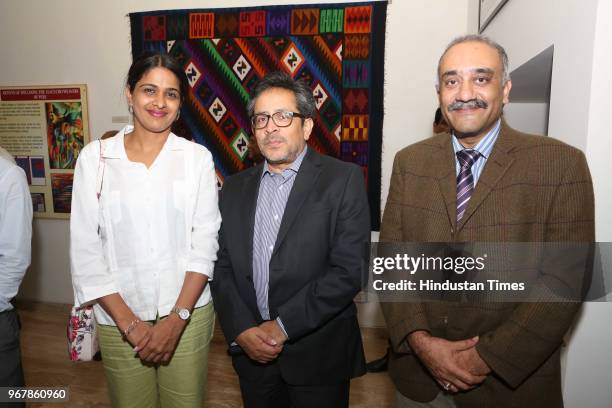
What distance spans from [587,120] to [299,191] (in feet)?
3.17

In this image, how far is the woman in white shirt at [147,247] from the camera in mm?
1456

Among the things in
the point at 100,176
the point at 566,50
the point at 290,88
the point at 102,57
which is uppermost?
the point at 102,57

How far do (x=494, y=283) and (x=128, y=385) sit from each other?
1296 millimetres

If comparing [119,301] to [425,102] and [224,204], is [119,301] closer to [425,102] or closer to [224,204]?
[224,204]

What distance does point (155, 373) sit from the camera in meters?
1.54

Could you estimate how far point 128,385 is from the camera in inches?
58.5

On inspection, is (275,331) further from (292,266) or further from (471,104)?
(471,104)

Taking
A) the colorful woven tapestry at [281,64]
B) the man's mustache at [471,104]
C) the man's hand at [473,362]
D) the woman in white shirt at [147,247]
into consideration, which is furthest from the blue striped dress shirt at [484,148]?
the colorful woven tapestry at [281,64]

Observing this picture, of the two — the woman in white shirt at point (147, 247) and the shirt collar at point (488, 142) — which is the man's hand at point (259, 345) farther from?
the shirt collar at point (488, 142)

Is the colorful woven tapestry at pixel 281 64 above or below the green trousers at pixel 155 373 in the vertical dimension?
above

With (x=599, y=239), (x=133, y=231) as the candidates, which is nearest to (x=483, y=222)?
(x=599, y=239)

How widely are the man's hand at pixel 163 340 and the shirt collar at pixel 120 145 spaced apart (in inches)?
23.9

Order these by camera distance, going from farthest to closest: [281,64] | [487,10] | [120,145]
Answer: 1. [281,64]
2. [487,10]
3. [120,145]

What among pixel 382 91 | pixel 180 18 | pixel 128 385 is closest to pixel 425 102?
pixel 382 91
